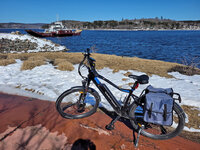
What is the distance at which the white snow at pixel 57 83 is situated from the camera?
5.73 metres

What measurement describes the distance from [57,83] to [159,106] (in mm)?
5289

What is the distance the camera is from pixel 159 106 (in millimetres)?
2756

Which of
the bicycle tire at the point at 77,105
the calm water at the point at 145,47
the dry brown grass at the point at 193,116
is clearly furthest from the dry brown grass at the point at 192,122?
the calm water at the point at 145,47

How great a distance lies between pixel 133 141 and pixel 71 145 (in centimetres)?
140

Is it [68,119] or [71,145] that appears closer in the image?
[71,145]

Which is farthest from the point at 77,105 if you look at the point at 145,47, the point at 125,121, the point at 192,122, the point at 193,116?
the point at 145,47

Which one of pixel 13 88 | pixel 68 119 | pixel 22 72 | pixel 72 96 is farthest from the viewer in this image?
pixel 22 72

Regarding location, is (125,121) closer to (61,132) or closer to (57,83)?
(61,132)

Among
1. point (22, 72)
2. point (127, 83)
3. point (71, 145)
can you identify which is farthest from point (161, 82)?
point (22, 72)

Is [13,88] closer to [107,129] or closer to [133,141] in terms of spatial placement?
[107,129]

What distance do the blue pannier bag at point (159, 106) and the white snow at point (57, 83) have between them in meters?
2.08

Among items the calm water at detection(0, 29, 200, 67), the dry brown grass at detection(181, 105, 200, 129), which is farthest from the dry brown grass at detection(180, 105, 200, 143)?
the calm water at detection(0, 29, 200, 67)

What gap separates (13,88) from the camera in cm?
622

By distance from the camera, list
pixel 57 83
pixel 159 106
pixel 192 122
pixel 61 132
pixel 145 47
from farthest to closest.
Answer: pixel 145 47 → pixel 57 83 → pixel 192 122 → pixel 61 132 → pixel 159 106
